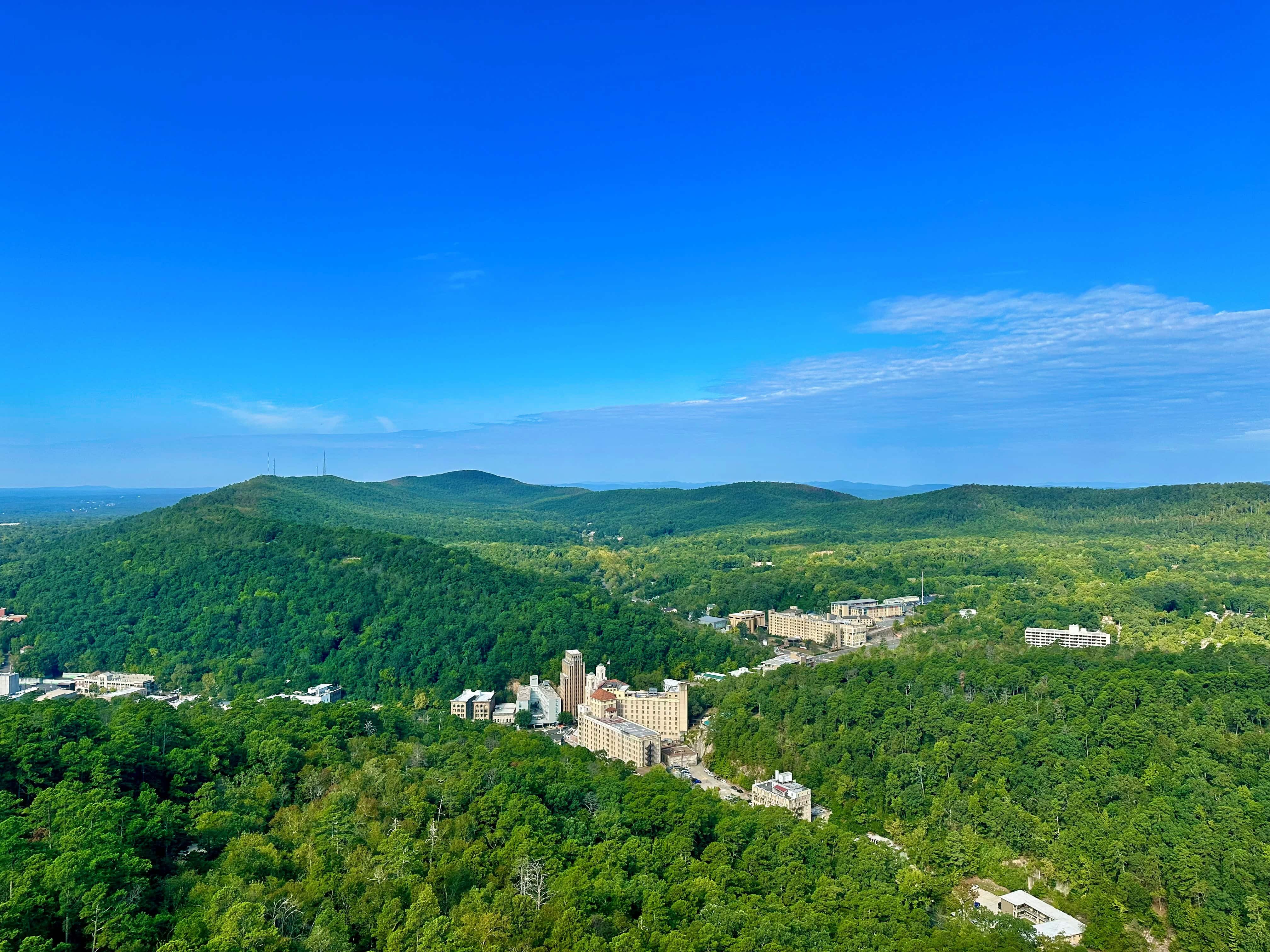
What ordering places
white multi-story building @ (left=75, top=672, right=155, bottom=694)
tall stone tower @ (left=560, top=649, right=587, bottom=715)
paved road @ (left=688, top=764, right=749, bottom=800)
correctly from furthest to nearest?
white multi-story building @ (left=75, top=672, right=155, bottom=694) → tall stone tower @ (left=560, top=649, right=587, bottom=715) → paved road @ (left=688, top=764, right=749, bottom=800)

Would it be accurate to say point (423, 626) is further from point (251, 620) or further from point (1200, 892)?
point (1200, 892)

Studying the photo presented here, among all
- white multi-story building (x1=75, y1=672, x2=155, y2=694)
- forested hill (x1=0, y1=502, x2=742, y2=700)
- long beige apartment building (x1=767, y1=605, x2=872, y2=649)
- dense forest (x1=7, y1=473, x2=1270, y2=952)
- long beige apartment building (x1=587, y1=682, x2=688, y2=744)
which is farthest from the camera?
long beige apartment building (x1=767, y1=605, x2=872, y2=649)

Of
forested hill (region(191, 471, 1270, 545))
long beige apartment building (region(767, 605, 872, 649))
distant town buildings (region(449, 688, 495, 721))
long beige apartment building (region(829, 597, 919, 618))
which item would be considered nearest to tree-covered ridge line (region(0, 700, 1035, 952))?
distant town buildings (region(449, 688, 495, 721))

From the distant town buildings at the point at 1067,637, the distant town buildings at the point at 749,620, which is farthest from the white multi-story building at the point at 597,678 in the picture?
the distant town buildings at the point at 1067,637

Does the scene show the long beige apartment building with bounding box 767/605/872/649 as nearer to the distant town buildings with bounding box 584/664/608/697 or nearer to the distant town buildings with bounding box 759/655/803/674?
the distant town buildings with bounding box 759/655/803/674

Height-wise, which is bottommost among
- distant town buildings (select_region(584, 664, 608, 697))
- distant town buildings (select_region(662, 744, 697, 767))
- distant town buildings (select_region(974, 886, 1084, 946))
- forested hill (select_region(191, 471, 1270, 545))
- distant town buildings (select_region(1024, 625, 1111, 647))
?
distant town buildings (select_region(974, 886, 1084, 946))

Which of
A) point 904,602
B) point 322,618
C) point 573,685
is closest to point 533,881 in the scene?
point 573,685
